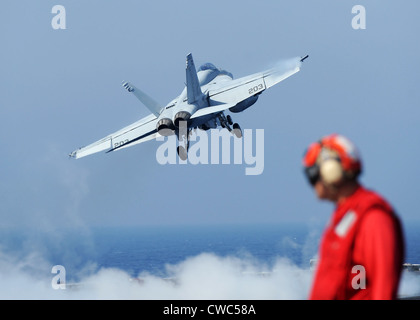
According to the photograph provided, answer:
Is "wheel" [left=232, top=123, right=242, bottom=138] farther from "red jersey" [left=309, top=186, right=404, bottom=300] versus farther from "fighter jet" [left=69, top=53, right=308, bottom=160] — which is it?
"red jersey" [left=309, top=186, right=404, bottom=300]

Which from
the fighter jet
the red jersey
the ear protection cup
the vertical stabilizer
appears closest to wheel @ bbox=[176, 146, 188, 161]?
the fighter jet

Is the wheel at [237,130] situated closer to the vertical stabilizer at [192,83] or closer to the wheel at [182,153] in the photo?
the vertical stabilizer at [192,83]

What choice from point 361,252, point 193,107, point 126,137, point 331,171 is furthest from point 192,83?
point 361,252

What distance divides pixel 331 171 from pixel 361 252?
2.24 ft

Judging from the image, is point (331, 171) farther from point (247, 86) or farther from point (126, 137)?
point (126, 137)

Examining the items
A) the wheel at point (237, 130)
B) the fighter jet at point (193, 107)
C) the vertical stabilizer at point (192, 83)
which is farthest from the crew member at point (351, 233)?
the vertical stabilizer at point (192, 83)

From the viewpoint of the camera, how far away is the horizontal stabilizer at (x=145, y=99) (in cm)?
4353

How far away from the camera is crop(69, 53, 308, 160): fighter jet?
132 ft

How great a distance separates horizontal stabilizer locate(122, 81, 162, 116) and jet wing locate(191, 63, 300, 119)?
3076mm

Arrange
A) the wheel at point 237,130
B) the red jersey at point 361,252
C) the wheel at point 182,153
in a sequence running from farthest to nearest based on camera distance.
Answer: the wheel at point 237,130, the wheel at point 182,153, the red jersey at point 361,252

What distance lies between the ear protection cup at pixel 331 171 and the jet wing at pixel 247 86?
3694 cm

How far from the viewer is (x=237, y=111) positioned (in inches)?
1780
